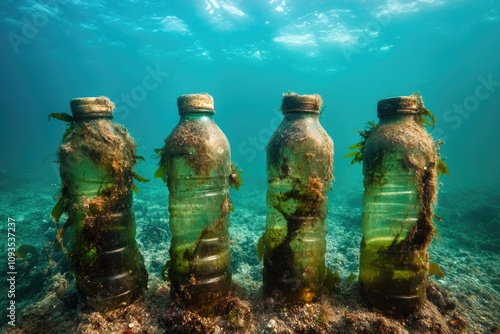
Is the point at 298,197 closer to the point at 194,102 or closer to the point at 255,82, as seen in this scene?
the point at 194,102

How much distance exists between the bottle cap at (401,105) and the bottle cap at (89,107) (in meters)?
2.80

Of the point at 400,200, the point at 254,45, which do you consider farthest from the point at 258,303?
the point at 254,45

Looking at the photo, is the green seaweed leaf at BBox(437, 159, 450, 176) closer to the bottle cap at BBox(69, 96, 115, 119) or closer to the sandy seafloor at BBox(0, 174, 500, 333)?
the sandy seafloor at BBox(0, 174, 500, 333)

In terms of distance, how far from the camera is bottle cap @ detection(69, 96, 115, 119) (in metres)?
2.60

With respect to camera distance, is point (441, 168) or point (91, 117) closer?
point (91, 117)

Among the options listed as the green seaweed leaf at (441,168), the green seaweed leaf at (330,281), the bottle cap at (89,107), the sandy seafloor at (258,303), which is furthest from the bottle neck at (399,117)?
the bottle cap at (89,107)

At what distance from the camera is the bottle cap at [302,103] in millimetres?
2629

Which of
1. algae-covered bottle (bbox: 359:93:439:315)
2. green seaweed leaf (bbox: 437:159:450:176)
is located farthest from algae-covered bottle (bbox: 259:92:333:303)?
green seaweed leaf (bbox: 437:159:450:176)

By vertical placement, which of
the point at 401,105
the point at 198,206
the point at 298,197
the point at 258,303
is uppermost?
the point at 401,105

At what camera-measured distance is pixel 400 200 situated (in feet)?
8.54

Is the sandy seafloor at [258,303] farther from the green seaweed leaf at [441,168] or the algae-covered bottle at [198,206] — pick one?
the green seaweed leaf at [441,168]

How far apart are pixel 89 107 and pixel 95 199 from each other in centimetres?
90

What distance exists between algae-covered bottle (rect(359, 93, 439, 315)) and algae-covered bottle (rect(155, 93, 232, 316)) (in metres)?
1.50

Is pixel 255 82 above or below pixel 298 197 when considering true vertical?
above
